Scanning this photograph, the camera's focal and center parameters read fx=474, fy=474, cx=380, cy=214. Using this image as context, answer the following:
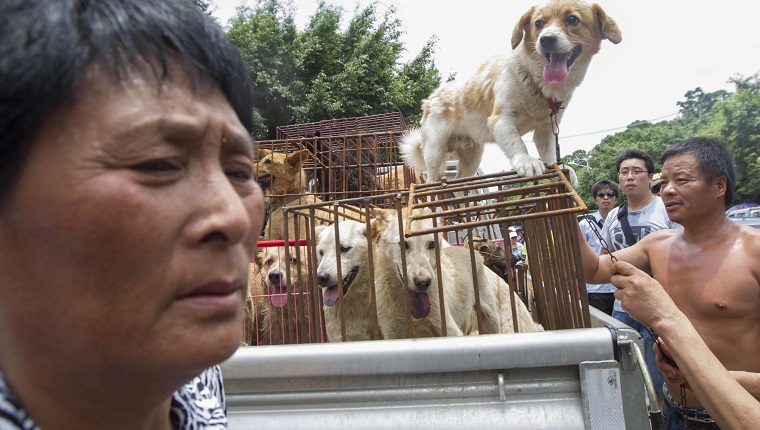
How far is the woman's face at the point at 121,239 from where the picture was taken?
0.61 metres

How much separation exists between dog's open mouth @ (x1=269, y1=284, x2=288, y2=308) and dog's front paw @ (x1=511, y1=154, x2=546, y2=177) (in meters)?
2.23

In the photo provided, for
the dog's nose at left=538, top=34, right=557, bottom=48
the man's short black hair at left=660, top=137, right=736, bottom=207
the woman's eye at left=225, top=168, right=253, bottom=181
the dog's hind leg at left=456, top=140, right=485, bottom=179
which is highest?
the dog's nose at left=538, top=34, right=557, bottom=48

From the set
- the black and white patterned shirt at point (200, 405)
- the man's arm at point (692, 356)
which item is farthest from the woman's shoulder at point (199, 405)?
the man's arm at point (692, 356)

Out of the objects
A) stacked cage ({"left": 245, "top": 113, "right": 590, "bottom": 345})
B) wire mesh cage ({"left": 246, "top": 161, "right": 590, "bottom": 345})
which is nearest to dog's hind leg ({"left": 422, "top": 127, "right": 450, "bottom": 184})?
stacked cage ({"left": 245, "top": 113, "right": 590, "bottom": 345})

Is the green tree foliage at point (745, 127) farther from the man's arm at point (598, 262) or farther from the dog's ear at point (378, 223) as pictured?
the dog's ear at point (378, 223)

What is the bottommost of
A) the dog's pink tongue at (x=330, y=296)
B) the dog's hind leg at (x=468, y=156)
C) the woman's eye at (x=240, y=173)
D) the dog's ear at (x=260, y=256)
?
the dog's pink tongue at (x=330, y=296)

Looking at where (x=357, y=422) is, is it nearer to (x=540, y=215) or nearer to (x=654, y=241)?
(x=540, y=215)

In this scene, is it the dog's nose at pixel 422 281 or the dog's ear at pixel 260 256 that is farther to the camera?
the dog's ear at pixel 260 256

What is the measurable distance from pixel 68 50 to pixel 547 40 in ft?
11.4

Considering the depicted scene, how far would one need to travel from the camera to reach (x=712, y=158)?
286 centimetres

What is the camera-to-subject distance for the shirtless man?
8.25ft

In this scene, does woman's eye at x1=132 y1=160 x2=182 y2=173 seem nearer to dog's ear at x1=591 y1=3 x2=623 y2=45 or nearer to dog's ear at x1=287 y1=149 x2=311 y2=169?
dog's ear at x1=591 y1=3 x2=623 y2=45

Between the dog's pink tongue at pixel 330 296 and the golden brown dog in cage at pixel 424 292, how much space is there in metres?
0.34

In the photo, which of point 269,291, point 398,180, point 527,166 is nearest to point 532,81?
point 527,166
